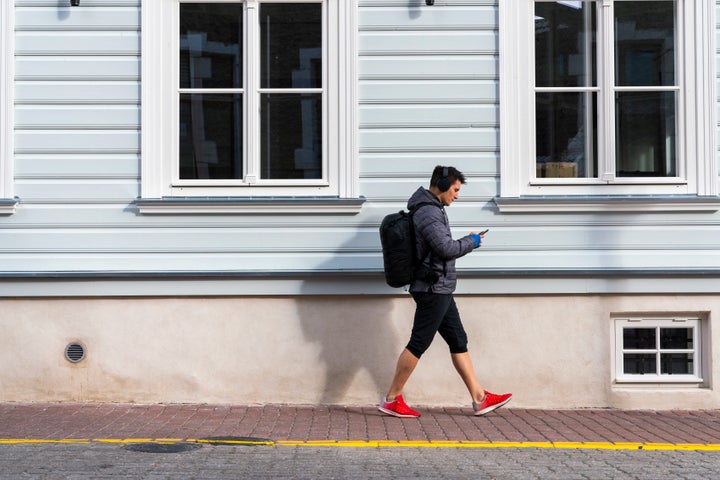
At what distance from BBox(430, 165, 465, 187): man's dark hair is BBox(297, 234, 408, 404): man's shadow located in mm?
926

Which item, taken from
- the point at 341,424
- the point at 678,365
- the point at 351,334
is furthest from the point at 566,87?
the point at 341,424

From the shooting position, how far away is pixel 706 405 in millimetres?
9094

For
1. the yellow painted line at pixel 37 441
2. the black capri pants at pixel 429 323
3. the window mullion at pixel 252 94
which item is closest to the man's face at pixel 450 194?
the black capri pants at pixel 429 323

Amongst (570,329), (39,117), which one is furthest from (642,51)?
(39,117)

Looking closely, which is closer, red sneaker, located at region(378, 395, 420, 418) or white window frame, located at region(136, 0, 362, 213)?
red sneaker, located at region(378, 395, 420, 418)

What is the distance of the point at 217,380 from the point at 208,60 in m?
2.82

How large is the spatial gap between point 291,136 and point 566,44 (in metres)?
2.57

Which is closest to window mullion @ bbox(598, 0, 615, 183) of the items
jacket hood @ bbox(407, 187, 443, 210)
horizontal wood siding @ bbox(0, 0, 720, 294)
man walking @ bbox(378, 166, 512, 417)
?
horizontal wood siding @ bbox(0, 0, 720, 294)

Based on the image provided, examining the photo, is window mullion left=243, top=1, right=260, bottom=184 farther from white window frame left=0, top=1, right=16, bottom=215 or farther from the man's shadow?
white window frame left=0, top=1, right=16, bottom=215

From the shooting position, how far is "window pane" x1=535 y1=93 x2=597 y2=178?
9.39 m

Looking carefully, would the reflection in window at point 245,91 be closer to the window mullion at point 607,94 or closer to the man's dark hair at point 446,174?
the man's dark hair at point 446,174

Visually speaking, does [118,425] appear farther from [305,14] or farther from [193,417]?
[305,14]

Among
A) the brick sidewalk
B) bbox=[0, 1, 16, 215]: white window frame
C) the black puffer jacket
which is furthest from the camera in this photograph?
bbox=[0, 1, 16, 215]: white window frame

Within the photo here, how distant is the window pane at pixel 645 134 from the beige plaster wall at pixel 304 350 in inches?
45.8
